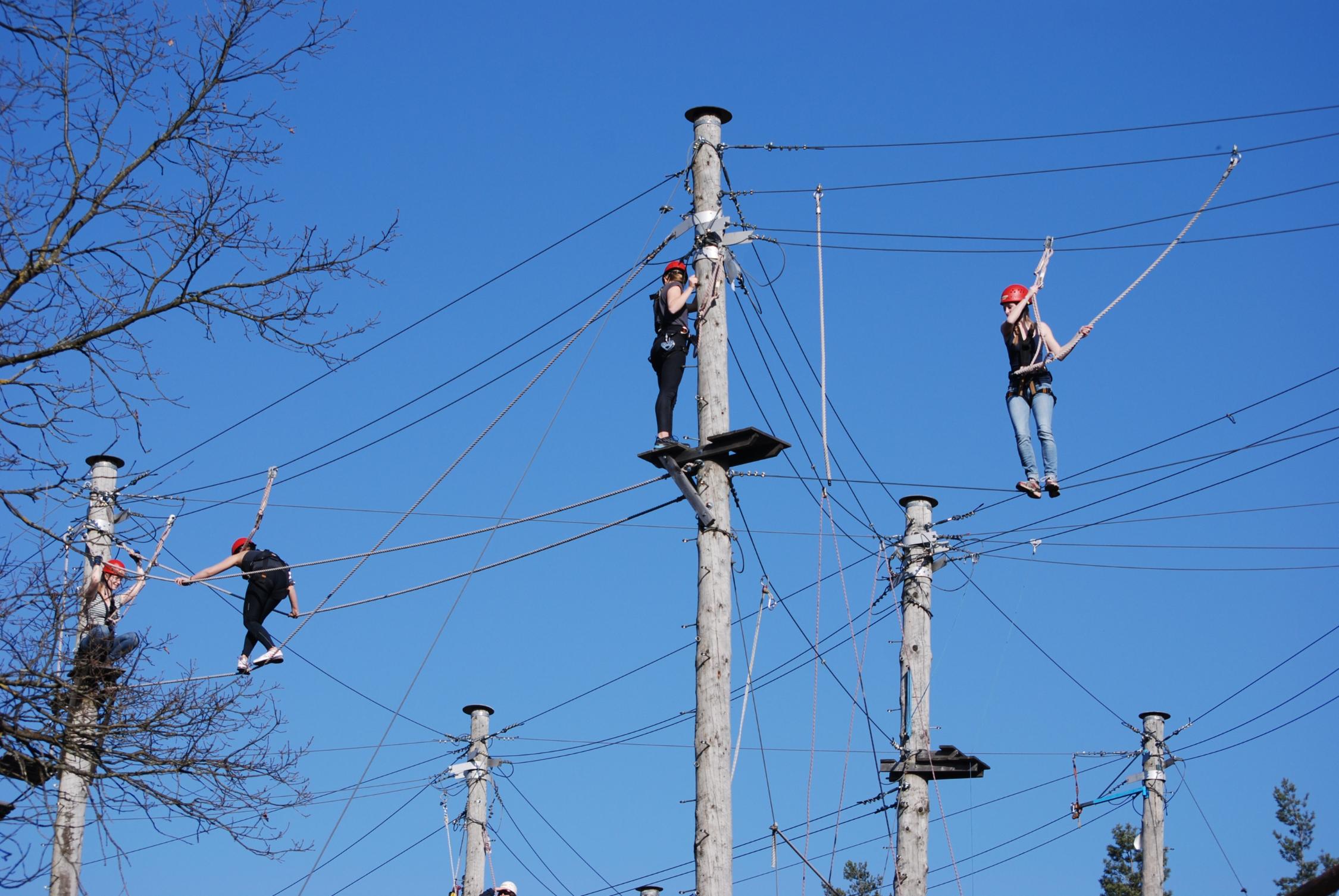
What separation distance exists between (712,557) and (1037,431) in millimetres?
3175

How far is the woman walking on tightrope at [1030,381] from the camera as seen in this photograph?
44.1 feet

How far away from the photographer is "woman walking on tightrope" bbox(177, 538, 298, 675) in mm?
14523

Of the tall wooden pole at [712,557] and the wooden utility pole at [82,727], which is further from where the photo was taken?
the tall wooden pole at [712,557]

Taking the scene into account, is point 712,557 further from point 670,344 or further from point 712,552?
point 670,344

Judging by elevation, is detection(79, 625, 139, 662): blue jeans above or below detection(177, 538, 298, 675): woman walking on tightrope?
below

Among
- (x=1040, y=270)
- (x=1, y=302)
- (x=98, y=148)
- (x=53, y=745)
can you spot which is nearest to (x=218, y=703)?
(x=53, y=745)

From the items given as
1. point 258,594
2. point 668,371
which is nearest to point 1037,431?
point 668,371

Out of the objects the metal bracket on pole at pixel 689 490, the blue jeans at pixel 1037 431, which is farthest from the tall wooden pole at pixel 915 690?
the metal bracket on pole at pixel 689 490

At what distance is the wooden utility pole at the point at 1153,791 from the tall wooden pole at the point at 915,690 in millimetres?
3951

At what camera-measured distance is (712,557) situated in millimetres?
12023

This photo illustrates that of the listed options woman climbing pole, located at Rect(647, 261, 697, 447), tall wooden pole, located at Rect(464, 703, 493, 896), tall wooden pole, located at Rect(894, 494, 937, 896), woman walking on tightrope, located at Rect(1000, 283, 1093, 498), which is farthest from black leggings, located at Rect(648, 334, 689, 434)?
tall wooden pole, located at Rect(464, 703, 493, 896)

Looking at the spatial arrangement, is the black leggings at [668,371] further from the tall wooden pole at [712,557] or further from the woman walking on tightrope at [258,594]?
the woman walking on tightrope at [258,594]

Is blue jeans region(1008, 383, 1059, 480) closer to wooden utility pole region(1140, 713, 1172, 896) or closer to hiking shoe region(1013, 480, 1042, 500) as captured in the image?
hiking shoe region(1013, 480, 1042, 500)

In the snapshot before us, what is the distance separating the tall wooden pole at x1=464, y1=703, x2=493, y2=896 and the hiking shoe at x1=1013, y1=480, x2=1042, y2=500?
8400 mm
